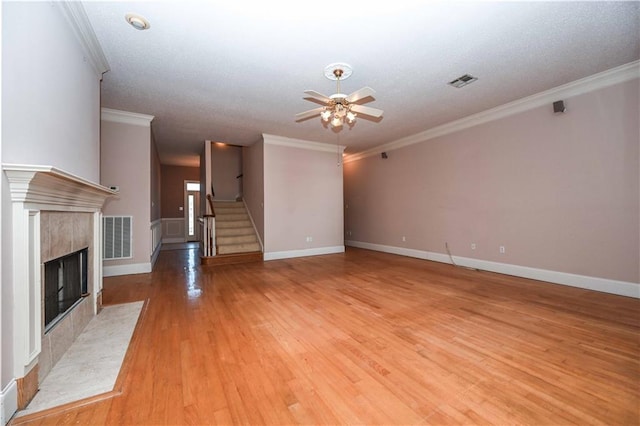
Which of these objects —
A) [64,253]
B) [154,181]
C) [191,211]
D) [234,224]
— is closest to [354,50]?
[64,253]

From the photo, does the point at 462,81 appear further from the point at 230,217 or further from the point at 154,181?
the point at 154,181

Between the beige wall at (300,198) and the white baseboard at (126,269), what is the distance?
2364 millimetres

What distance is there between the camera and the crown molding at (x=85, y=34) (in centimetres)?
216

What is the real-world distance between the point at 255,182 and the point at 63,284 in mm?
4795

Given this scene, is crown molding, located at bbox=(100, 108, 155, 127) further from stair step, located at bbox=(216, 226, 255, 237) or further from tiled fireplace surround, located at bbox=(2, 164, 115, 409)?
tiled fireplace surround, located at bbox=(2, 164, 115, 409)

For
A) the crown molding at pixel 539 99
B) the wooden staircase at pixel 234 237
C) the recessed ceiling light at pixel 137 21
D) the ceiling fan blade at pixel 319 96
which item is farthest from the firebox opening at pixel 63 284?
the crown molding at pixel 539 99

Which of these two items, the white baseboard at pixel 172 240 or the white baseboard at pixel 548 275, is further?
the white baseboard at pixel 172 240

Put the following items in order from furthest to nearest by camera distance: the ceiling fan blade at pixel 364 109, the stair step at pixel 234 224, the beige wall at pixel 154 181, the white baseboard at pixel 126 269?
the stair step at pixel 234 224 → the beige wall at pixel 154 181 → the white baseboard at pixel 126 269 → the ceiling fan blade at pixel 364 109

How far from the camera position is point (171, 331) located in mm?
2484

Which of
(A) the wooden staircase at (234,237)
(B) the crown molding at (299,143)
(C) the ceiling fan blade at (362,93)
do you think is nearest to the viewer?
(C) the ceiling fan blade at (362,93)

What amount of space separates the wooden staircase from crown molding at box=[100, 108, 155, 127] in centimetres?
282

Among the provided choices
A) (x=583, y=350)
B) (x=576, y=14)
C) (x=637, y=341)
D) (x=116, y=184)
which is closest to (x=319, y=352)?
(x=583, y=350)

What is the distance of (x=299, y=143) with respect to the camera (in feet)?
21.5

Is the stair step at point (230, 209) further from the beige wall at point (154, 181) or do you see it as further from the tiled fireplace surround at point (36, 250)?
the tiled fireplace surround at point (36, 250)
